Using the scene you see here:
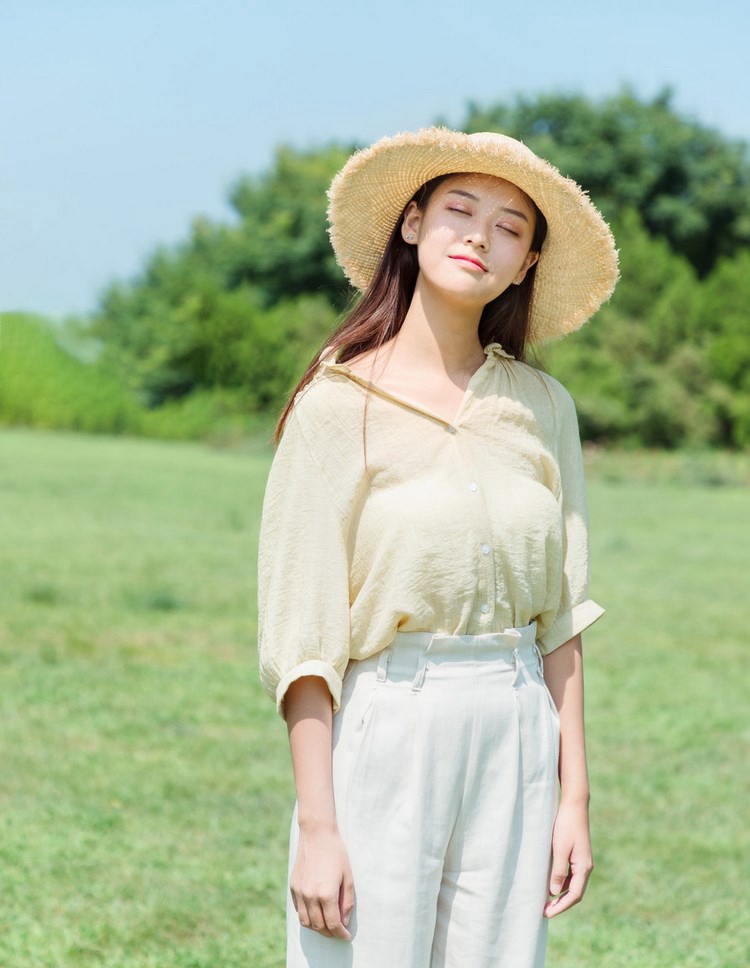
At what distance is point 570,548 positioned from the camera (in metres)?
1.77

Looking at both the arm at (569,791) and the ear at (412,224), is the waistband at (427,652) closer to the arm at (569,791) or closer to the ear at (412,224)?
the arm at (569,791)

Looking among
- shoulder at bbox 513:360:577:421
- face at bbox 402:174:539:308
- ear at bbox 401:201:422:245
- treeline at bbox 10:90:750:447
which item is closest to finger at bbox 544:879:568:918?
shoulder at bbox 513:360:577:421

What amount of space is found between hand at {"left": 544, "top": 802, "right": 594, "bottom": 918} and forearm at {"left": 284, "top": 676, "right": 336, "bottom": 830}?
1.07 ft

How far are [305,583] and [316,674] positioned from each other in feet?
0.37

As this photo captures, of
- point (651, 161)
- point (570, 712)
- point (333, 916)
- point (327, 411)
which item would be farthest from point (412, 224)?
point (651, 161)

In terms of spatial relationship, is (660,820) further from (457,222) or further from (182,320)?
(182,320)

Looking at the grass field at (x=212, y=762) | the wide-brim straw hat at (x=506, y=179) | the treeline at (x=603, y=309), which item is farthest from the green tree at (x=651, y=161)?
the wide-brim straw hat at (x=506, y=179)

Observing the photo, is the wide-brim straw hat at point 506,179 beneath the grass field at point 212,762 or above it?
above

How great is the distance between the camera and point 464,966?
5.29 feet

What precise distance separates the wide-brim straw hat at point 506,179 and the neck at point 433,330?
0.16m

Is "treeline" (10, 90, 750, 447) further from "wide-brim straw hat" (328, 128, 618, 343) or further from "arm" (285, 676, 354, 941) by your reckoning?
"arm" (285, 676, 354, 941)

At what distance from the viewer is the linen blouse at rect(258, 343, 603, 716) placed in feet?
5.18

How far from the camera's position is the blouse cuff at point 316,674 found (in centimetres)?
155

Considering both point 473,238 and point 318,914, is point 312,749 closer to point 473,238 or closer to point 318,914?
point 318,914
